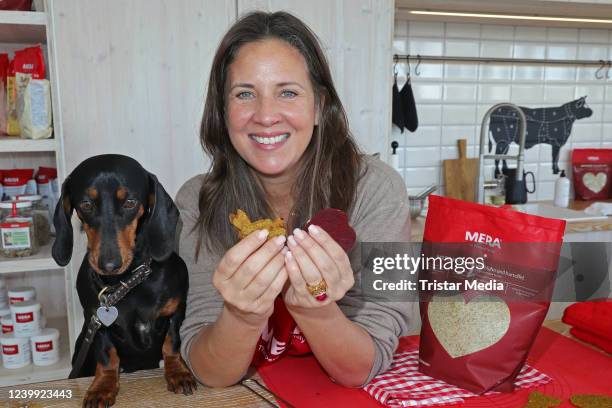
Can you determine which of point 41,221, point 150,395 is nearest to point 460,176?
point 41,221

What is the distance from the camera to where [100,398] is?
2.63 ft

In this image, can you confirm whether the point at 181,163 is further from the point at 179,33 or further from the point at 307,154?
the point at 307,154

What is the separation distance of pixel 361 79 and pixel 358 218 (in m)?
0.98

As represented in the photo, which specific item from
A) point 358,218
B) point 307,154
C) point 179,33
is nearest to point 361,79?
point 179,33

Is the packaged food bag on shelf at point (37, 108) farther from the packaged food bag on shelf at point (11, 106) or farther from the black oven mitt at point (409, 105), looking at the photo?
the black oven mitt at point (409, 105)

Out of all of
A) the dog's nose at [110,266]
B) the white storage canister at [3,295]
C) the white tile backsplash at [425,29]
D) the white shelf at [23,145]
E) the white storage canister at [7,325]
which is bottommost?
the white storage canister at [7,325]

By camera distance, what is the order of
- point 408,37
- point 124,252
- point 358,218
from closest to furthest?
1. point 124,252
2. point 358,218
3. point 408,37

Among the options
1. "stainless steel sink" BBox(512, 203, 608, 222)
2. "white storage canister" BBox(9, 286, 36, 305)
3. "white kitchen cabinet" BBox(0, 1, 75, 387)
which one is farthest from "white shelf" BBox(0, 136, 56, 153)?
"stainless steel sink" BBox(512, 203, 608, 222)

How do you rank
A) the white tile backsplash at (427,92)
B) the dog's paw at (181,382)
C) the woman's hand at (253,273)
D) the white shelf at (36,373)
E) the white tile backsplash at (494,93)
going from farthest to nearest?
the white tile backsplash at (494,93) → the white tile backsplash at (427,92) → the white shelf at (36,373) → the dog's paw at (181,382) → the woman's hand at (253,273)

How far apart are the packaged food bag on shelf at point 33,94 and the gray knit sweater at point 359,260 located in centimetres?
74

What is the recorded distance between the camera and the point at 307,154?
3.83 ft

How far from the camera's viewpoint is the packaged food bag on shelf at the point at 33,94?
5.36 ft

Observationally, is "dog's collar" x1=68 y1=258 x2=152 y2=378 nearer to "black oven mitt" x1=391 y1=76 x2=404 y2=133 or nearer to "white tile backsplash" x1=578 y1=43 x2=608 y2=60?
"black oven mitt" x1=391 y1=76 x2=404 y2=133

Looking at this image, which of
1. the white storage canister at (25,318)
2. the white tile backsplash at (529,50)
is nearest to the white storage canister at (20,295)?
the white storage canister at (25,318)
